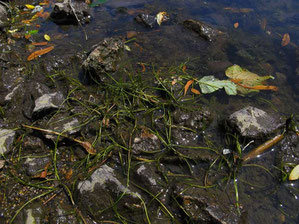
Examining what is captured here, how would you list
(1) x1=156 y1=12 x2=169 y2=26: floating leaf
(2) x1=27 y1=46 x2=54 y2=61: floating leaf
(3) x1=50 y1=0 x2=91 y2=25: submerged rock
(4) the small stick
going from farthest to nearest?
(1) x1=156 y1=12 x2=169 y2=26: floating leaf
(3) x1=50 y1=0 x2=91 y2=25: submerged rock
(2) x1=27 y1=46 x2=54 y2=61: floating leaf
(4) the small stick

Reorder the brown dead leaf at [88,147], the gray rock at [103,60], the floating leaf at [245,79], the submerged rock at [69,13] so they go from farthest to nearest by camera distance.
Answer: the submerged rock at [69,13] < the floating leaf at [245,79] < the gray rock at [103,60] < the brown dead leaf at [88,147]

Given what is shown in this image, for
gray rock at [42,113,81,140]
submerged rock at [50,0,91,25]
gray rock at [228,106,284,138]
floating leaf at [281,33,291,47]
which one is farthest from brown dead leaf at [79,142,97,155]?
floating leaf at [281,33,291,47]

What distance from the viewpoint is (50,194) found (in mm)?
2109

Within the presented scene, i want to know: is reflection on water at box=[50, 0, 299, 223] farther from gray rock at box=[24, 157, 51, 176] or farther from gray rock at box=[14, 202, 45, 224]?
gray rock at box=[24, 157, 51, 176]

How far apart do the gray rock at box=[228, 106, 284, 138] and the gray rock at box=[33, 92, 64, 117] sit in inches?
76.2

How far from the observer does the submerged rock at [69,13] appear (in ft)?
14.3

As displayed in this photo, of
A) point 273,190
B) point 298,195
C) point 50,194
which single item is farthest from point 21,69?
point 298,195

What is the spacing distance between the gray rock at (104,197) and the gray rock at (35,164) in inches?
18.9

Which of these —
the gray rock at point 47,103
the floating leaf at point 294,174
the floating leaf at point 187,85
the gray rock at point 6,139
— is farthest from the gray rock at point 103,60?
the floating leaf at point 294,174

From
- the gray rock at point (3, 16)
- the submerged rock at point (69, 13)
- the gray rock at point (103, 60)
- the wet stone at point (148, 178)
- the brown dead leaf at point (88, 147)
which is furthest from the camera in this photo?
the submerged rock at point (69, 13)

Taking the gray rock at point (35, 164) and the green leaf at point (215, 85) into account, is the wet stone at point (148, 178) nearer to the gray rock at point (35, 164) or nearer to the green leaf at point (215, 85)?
the gray rock at point (35, 164)

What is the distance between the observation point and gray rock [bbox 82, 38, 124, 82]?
10.1 ft

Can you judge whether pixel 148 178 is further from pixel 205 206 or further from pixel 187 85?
pixel 187 85

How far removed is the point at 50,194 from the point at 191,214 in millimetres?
1253
